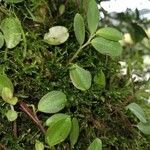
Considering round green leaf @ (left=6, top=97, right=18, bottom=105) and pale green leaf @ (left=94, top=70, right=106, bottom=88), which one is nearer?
round green leaf @ (left=6, top=97, right=18, bottom=105)

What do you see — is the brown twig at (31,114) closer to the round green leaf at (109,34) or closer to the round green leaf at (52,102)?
the round green leaf at (52,102)

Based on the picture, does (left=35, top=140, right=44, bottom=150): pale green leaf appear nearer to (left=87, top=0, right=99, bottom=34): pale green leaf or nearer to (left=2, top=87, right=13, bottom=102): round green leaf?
(left=2, top=87, right=13, bottom=102): round green leaf

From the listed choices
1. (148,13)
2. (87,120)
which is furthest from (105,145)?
(148,13)

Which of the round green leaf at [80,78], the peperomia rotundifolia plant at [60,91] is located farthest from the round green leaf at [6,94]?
the round green leaf at [80,78]

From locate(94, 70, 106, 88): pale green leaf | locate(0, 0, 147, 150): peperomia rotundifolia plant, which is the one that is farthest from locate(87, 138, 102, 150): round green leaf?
locate(94, 70, 106, 88): pale green leaf

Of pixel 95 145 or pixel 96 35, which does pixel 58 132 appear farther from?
pixel 96 35

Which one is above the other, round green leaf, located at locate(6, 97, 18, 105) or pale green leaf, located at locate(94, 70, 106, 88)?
round green leaf, located at locate(6, 97, 18, 105)

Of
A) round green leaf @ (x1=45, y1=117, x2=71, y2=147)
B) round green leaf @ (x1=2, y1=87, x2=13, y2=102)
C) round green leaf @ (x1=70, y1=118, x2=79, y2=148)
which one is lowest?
round green leaf @ (x1=70, y1=118, x2=79, y2=148)

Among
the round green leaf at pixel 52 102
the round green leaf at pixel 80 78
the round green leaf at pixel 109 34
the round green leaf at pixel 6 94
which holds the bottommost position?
the round green leaf at pixel 52 102
